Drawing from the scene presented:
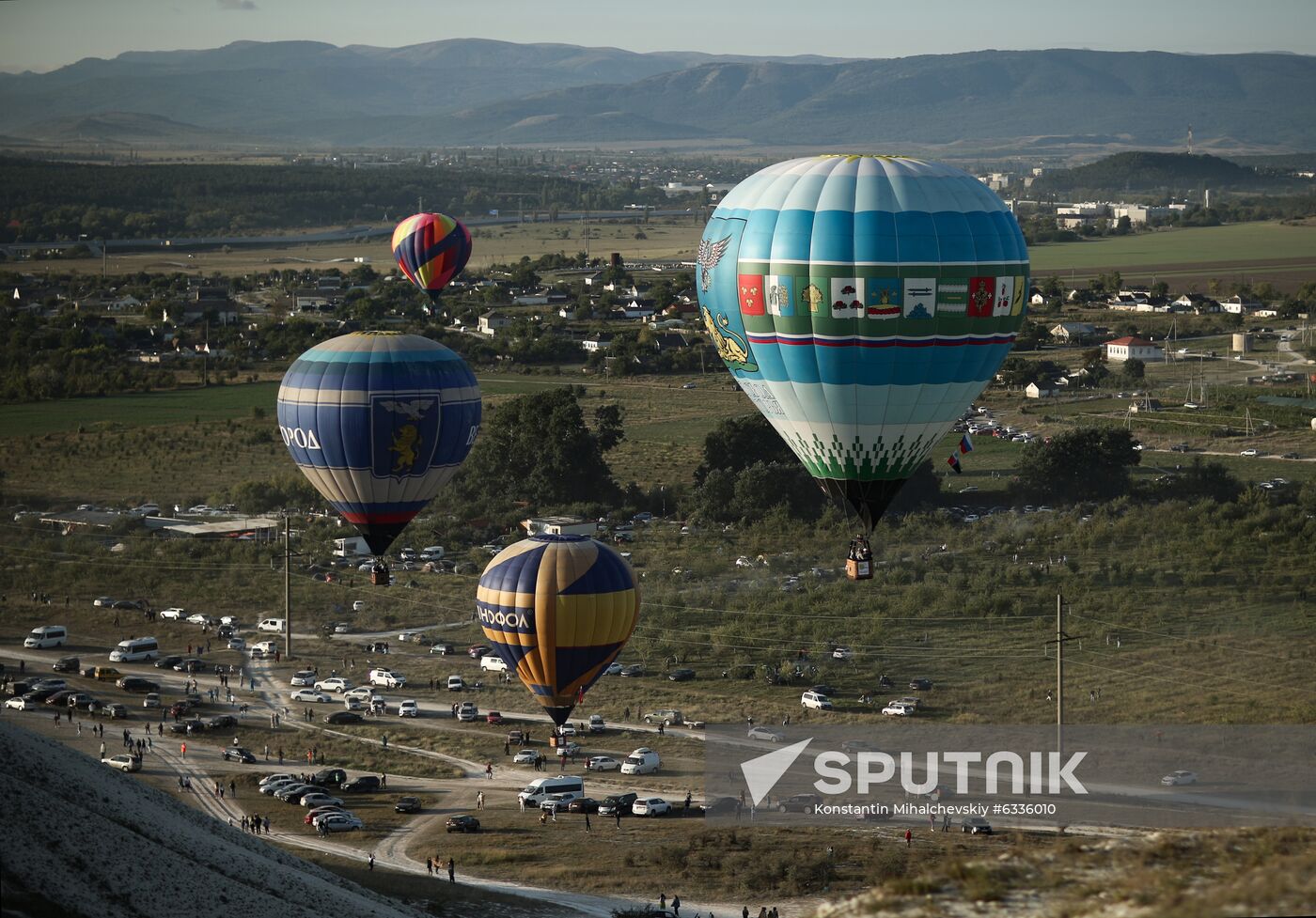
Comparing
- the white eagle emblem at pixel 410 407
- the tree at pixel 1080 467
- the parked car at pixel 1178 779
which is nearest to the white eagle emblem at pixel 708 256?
the white eagle emblem at pixel 410 407

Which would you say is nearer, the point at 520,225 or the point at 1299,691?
the point at 1299,691

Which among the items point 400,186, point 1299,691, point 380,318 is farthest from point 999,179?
point 1299,691

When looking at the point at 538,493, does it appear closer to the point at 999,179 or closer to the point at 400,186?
the point at 400,186

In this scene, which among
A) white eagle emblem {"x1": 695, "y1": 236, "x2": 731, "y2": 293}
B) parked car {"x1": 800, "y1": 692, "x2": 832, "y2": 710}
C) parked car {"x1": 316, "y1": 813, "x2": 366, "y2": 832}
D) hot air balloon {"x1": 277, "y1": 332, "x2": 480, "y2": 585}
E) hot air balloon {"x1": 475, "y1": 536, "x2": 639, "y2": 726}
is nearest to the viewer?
white eagle emblem {"x1": 695, "y1": 236, "x2": 731, "y2": 293}

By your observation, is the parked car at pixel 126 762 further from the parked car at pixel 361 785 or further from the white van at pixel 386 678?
the white van at pixel 386 678

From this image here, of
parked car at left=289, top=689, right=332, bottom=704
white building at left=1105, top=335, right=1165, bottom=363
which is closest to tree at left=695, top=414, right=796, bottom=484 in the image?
parked car at left=289, top=689, right=332, bottom=704

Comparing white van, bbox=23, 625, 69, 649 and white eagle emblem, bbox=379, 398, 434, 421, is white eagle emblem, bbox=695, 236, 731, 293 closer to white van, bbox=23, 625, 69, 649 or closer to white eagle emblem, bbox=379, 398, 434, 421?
white eagle emblem, bbox=379, 398, 434, 421
